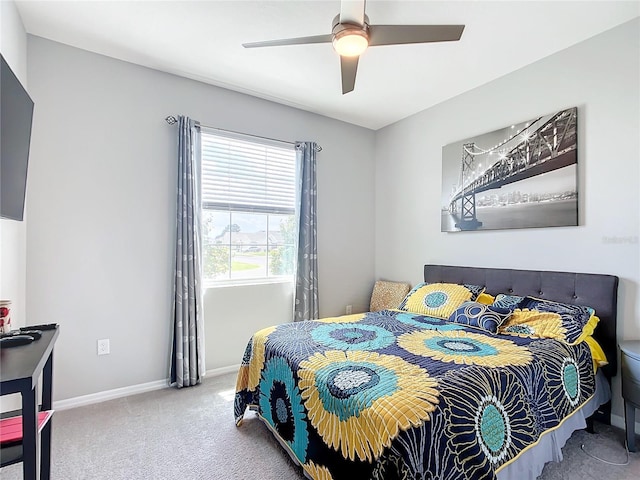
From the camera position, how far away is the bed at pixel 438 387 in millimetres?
1268

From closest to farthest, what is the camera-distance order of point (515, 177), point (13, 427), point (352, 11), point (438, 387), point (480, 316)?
1. point (13, 427)
2. point (438, 387)
3. point (352, 11)
4. point (480, 316)
5. point (515, 177)

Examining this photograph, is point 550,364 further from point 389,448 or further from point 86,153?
point 86,153

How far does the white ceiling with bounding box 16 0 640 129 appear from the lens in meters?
2.10

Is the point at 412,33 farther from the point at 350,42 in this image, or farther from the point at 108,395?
the point at 108,395

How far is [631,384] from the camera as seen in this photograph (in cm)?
196

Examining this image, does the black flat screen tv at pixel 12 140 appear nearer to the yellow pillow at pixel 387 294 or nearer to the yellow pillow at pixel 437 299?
the yellow pillow at pixel 437 299

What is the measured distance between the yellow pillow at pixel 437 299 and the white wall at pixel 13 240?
118 inches

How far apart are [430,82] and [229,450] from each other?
3417mm

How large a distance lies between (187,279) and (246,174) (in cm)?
124

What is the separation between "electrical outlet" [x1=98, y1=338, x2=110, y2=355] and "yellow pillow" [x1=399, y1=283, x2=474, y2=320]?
2.65m

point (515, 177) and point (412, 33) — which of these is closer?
point (412, 33)

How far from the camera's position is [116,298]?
273 centimetres

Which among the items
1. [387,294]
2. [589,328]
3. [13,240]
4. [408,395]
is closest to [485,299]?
[589,328]

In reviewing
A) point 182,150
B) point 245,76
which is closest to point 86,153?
point 182,150
